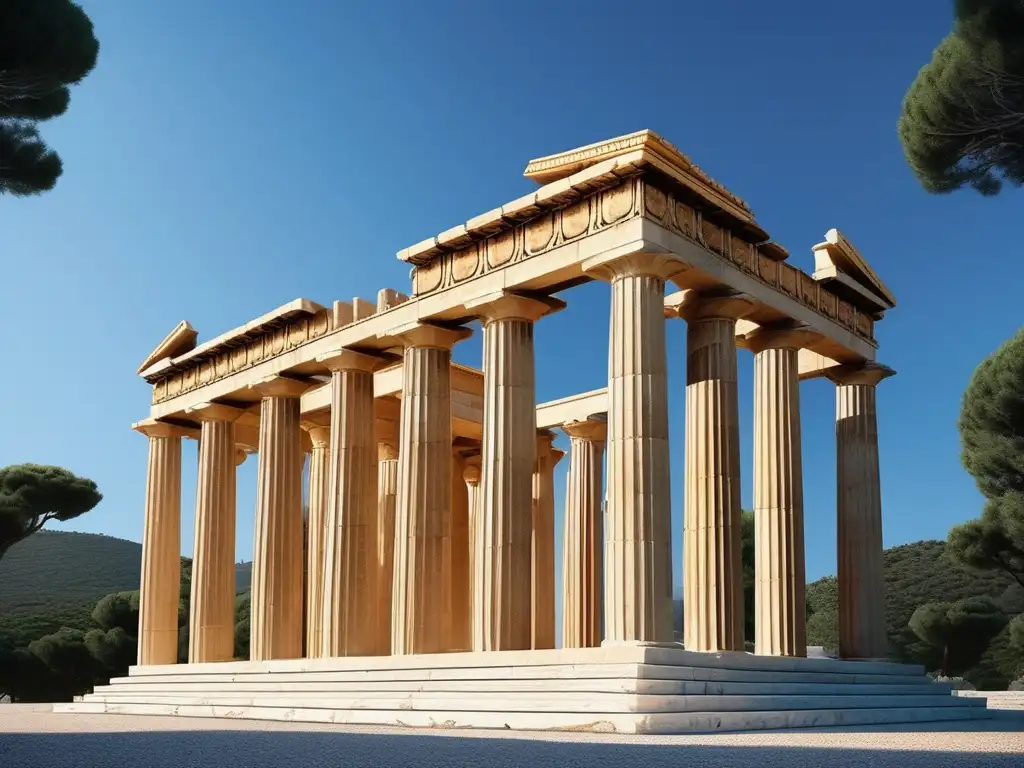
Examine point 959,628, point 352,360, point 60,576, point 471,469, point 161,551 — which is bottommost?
point 959,628

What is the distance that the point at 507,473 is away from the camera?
32.7 metres

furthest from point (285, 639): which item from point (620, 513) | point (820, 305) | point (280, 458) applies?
point (820, 305)

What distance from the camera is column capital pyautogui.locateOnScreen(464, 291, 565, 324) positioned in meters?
33.4

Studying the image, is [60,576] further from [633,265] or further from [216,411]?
[633,265]

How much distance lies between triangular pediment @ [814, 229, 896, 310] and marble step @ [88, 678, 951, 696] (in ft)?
42.4

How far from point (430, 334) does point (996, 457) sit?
34.5 m

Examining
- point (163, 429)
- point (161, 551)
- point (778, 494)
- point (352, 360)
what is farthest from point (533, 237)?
point (161, 551)

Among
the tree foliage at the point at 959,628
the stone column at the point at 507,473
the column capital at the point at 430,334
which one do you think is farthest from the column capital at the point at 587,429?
the tree foliage at the point at 959,628

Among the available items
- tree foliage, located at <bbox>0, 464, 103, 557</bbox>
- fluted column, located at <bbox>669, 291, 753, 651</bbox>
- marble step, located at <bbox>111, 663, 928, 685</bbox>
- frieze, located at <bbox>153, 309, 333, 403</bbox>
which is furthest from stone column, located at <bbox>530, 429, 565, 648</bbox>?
tree foliage, located at <bbox>0, 464, 103, 557</bbox>

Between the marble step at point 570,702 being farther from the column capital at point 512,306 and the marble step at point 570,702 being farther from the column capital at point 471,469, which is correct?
the column capital at point 471,469

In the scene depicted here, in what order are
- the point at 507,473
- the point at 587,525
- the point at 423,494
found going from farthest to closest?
the point at 587,525, the point at 423,494, the point at 507,473

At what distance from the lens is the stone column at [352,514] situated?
37969 mm

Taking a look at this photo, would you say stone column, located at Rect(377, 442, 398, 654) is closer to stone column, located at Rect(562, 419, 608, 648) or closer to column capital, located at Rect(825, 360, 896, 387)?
stone column, located at Rect(562, 419, 608, 648)

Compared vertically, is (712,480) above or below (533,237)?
below
